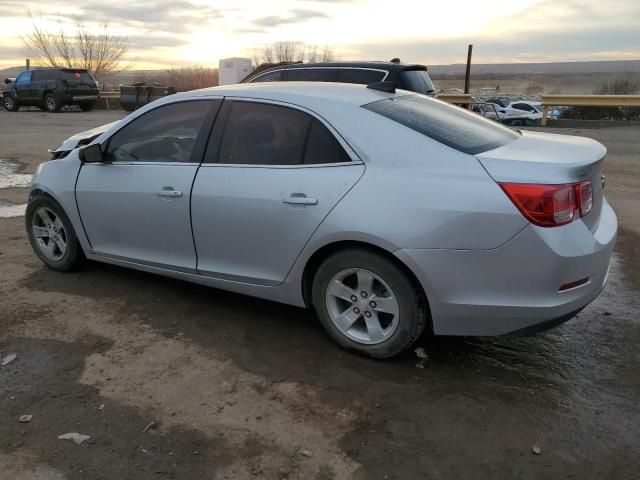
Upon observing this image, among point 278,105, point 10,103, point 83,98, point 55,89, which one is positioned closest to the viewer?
point 278,105

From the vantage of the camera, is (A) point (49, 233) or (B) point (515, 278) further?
(A) point (49, 233)

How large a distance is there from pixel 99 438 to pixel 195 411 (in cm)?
47

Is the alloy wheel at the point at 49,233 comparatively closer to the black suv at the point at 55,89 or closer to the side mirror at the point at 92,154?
the side mirror at the point at 92,154

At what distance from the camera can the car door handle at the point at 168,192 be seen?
3.94 meters

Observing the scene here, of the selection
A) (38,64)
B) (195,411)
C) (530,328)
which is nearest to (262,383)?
(195,411)

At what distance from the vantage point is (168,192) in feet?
13.1

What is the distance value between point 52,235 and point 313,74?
20.3 ft

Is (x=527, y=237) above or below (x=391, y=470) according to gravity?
above

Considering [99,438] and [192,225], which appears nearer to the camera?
[99,438]

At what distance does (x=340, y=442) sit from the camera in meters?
2.79

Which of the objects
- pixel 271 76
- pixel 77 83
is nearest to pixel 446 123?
pixel 271 76

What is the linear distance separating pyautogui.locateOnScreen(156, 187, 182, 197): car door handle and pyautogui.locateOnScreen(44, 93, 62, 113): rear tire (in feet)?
75.5

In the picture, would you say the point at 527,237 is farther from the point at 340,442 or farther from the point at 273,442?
the point at 273,442

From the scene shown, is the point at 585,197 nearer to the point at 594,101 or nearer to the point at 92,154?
the point at 92,154
